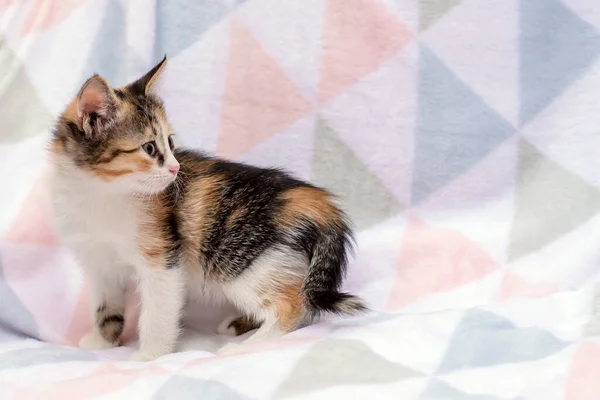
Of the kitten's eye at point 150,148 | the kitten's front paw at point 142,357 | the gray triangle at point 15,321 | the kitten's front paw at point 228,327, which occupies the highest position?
the kitten's eye at point 150,148

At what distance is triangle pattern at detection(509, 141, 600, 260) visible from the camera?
177cm

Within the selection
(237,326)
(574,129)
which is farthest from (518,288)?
(237,326)

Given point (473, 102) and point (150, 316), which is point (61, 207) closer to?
point (150, 316)

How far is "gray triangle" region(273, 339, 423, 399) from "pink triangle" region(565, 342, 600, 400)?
0.86 feet

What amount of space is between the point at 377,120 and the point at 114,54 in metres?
0.71

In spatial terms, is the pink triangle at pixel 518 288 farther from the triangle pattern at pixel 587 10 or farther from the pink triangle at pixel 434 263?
the triangle pattern at pixel 587 10

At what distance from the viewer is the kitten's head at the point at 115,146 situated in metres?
1.36

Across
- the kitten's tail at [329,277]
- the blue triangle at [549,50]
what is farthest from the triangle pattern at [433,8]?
the kitten's tail at [329,277]

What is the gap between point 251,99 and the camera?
6.13ft

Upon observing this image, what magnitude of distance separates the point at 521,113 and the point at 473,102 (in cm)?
12

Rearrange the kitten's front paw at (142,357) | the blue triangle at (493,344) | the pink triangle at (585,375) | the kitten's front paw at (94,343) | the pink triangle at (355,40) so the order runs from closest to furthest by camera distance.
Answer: the pink triangle at (585,375) → the blue triangle at (493,344) → the kitten's front paw at (142,357) → the kitten's front paw at (94,343) → the pink triangle at (355,40)

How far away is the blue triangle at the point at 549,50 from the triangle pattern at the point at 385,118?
0.28 metres

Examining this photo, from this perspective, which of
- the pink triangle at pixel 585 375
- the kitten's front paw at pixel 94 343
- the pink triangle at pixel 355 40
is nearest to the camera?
the pink triangle at pixel 585 375

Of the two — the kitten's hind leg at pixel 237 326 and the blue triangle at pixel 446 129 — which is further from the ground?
the blue triangle at pixel 446 129
